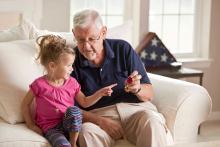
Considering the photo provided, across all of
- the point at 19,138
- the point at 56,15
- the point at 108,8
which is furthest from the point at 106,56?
the point at 108,8

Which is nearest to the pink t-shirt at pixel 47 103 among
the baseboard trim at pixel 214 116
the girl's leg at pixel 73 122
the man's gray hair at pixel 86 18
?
the girl's leg at pixel 73 122

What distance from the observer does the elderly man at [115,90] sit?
1.42 m

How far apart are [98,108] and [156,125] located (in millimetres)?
404

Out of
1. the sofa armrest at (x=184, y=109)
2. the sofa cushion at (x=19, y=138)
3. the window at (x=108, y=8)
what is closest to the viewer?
the sofa cushion at (x=19, y=138)

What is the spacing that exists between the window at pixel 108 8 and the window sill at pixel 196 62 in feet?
2.87

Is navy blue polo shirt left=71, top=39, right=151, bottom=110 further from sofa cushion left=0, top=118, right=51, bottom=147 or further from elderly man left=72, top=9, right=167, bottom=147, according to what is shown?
sofa cushion left=0, top=118, right=51, bottom=147

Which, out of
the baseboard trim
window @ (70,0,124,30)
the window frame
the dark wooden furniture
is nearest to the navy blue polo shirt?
the dark wooden furniture

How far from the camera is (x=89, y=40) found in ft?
5.19

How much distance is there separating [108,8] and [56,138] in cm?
198

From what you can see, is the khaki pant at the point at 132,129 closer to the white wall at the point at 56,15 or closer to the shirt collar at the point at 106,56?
the shirt collar at the point at 106,56

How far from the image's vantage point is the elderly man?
55.8 inches

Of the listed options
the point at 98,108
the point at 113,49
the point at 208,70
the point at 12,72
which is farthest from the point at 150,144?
the point at 208,70

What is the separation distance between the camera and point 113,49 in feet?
5.73

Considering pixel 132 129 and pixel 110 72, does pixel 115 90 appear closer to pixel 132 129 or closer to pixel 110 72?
pixel 110 72
